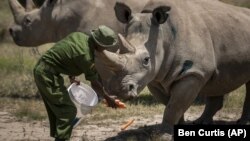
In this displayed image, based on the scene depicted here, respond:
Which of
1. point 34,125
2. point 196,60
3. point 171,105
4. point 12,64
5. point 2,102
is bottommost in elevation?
point 12,64

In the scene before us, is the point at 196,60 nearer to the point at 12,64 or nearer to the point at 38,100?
the point at 38,100

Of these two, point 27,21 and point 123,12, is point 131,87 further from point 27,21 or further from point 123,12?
point 27,21

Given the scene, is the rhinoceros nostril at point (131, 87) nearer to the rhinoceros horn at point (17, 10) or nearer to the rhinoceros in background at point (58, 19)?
the rhinoceros in background at point (58, 19)

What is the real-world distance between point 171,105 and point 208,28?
100 centimetres

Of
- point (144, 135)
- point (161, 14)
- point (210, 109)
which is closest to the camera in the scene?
point (161, 14)

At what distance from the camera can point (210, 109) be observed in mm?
8078

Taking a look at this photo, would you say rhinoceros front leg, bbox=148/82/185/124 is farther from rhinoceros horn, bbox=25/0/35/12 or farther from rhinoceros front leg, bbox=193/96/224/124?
rhinoceros horn, bbox=25/0/35/12

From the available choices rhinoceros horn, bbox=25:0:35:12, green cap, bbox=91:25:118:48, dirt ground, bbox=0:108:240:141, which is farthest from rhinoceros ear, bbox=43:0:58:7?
green cap, bbox=91:25:118:48

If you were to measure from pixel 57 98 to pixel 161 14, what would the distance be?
1474 mm

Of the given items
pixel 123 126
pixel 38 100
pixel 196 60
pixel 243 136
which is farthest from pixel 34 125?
pixel 243 136

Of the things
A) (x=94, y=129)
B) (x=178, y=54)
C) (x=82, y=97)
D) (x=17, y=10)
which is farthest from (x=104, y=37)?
(x=17, y=10)

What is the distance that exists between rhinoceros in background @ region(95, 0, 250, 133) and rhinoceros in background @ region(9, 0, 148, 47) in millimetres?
1142

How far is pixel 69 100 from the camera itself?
6.05m

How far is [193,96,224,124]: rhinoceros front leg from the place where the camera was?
26.3 feet
